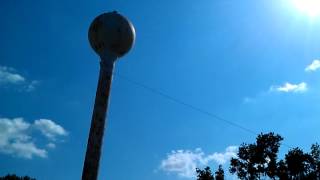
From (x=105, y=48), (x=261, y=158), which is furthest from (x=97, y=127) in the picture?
(x=261, y=158)

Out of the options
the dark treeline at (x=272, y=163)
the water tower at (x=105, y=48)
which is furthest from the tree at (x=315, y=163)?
the water tower at (x=105, y=48)

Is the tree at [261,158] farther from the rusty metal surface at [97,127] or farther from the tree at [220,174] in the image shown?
the rusty metal surface at [97,127]

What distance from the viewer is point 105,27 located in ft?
75.2

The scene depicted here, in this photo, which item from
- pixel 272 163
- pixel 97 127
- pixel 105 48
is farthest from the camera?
pixel 272 163

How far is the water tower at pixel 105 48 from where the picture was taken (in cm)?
2084

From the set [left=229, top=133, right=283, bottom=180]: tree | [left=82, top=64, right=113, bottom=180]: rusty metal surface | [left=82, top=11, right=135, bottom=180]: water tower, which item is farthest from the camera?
[left=229, top=133, right=283, bottom=180]: tree

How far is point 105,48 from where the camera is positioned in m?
23.2

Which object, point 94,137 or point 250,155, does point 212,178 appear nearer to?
point 250,155

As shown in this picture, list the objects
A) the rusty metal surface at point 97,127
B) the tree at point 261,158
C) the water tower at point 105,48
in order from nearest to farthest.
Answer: the rusty metal surface at point 97,127 < the water tower at point 105,48 < the tree at point 261,158

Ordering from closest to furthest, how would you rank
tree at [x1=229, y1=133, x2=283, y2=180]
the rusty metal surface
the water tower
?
the rusty metal surface → the water tower → tree at [x1=229, y1=133, x2=283, y2=180]

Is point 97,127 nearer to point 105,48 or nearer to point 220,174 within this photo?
point 105,48

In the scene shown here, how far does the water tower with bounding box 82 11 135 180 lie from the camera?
20844 mm

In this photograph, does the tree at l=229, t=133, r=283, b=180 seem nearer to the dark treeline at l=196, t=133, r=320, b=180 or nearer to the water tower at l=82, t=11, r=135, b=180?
the dark treeline at l=196, t=133, r=320, b=180

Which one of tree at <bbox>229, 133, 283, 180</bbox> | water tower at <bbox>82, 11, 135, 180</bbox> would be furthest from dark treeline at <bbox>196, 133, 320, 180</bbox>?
water tower at <bbox>82, 11, 135, 180</bbox>
